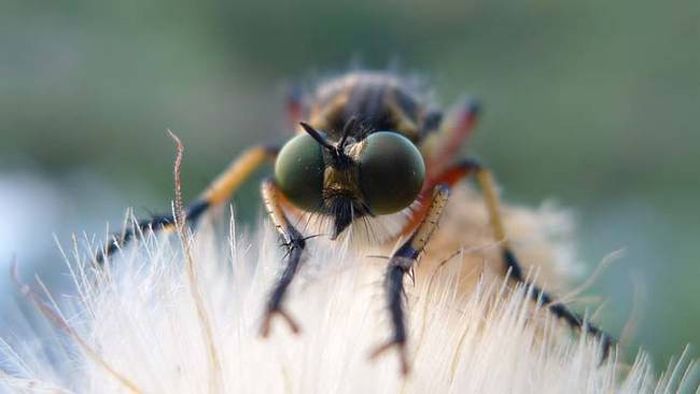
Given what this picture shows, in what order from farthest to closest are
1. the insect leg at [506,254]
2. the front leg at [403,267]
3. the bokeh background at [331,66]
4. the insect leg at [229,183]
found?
the bokeh background at [331,66] < the insect leg at [229,183] < the insect leg at [506,254] < the front leg at [403,267]

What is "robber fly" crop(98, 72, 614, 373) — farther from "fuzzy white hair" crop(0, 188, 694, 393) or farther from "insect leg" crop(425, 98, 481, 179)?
"insect leg" crop(425, 98, 481, 179)

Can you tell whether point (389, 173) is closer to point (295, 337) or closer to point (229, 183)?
point (295, 337)

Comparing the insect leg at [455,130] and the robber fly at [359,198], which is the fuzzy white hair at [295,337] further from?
the insect leg at [455,130]

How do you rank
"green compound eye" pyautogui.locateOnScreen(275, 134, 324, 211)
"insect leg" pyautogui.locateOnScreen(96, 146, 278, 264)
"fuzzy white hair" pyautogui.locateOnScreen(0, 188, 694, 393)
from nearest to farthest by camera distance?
"fuzzy white hair" pyautogui.locateOnScreen(0, 188, 694, 393)
"green compound eye" pyautogui.locateOnScreen(275, 134, 324, 211)
"insect leg" pyautogui.locateOnScreen(96, 146, 278, 264)

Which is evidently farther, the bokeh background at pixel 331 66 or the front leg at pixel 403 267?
the bokeh background at pixel 331 66

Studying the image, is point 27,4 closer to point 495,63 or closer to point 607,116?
point 495,63

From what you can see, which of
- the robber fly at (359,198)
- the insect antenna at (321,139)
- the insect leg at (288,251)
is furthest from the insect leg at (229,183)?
the insect antenna at (321,139)

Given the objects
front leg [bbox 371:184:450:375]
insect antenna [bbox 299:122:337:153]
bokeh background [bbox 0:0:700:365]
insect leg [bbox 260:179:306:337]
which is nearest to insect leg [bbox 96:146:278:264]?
insect leg [bbox 260:179:306:337]
